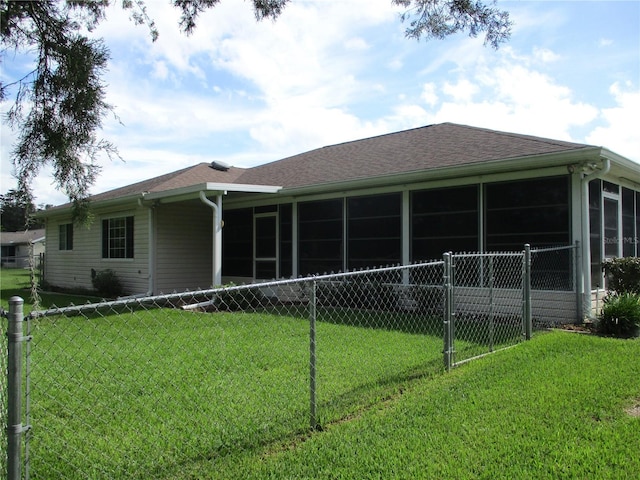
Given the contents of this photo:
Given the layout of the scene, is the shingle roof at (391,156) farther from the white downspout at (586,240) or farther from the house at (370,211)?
the white downspout at (586,240)

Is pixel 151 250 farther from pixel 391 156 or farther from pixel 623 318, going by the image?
pixel 623 318

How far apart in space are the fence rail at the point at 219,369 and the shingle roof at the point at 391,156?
210cm

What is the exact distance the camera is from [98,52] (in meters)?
6.06

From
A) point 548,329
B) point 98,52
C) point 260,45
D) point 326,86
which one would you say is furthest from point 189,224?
point 548,329

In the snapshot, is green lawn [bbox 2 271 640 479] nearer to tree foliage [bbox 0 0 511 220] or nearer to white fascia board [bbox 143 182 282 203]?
tree foliage [bbox 0 0 511 220]

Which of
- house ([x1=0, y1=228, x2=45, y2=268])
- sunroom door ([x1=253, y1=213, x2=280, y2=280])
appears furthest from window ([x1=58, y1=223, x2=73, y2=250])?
house ([x1=0, y1=228, x2=45, y2=268])

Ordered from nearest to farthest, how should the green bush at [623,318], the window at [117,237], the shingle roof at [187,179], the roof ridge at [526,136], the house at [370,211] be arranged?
the green bush at [623,318], the house at [370,211], the roof ridge at [526,136], the shingle roof at [187,179], the window at [117,237]

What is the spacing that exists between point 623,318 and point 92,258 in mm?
16010

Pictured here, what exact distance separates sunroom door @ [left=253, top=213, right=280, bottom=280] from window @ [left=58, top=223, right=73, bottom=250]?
8724 millimetres

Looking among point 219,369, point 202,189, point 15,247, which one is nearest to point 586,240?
point 219,369

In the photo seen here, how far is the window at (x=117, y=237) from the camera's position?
604 inches

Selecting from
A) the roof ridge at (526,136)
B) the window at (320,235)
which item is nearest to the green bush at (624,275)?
the roof ridge at (526,136)

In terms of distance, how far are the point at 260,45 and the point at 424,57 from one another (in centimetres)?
263

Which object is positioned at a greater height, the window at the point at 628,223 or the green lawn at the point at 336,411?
the window at the point at 628,223
